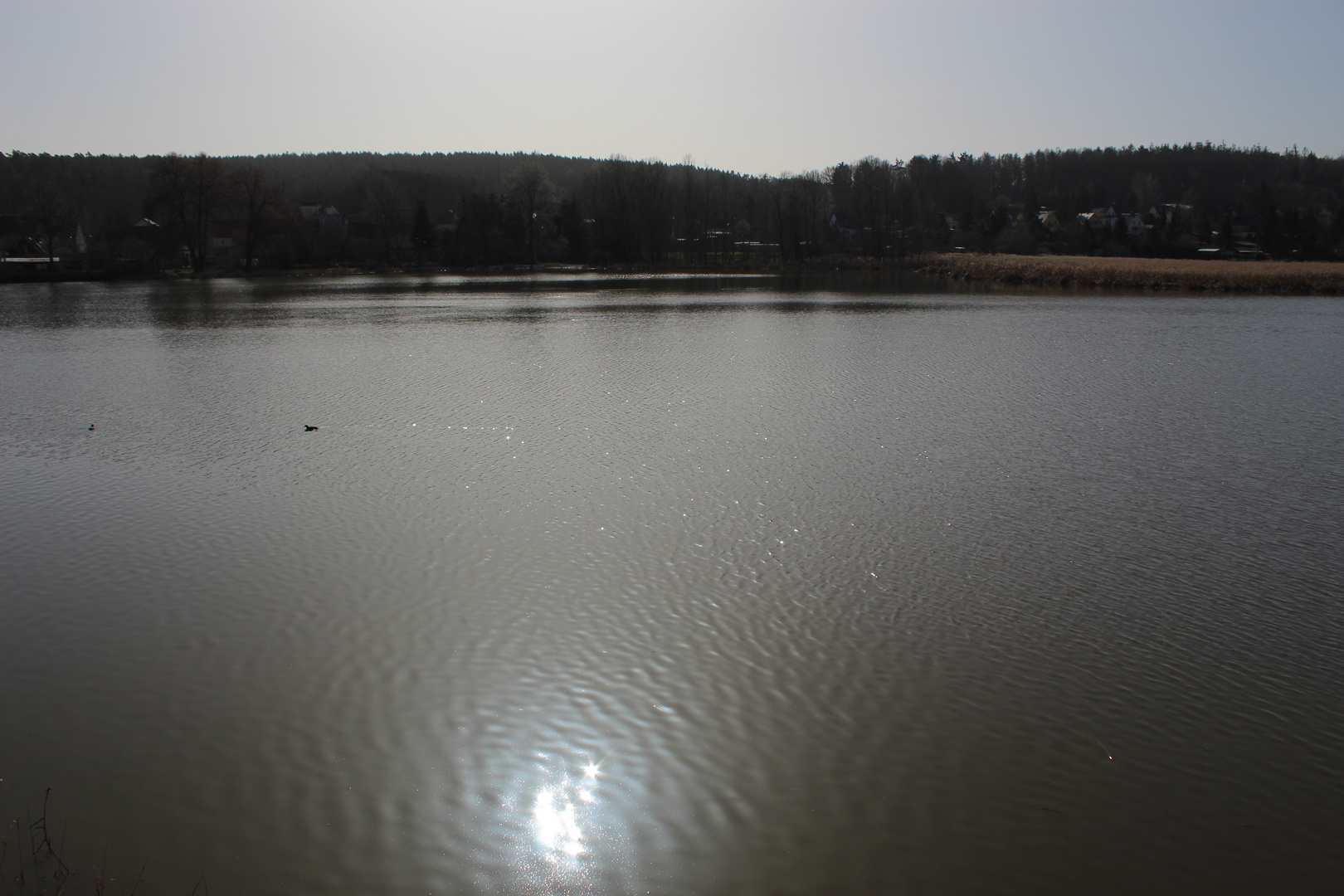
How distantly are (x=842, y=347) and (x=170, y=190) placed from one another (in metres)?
59.6

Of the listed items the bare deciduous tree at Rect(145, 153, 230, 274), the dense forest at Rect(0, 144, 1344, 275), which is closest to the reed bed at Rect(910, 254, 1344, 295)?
the dense forest at Rect(0, 144, 1344, 275)

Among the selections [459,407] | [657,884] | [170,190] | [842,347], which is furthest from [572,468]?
[170,190]

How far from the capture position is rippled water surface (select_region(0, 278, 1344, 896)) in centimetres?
450

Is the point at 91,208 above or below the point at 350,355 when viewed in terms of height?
above

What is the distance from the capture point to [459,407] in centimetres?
1634

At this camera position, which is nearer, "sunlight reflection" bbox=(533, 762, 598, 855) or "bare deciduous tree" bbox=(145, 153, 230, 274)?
"sunlight reflection" bbox=(533, 762, 598, 855)

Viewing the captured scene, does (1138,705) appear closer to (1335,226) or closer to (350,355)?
(350,355)

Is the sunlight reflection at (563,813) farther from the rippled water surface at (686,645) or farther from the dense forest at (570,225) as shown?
the dense forest at (570,225)

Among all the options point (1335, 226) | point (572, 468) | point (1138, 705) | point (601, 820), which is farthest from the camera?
point (1335, 226)

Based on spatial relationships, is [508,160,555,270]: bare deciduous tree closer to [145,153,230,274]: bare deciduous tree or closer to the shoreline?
the shoreline

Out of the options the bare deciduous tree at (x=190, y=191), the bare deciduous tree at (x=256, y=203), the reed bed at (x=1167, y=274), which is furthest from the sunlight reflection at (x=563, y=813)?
the bare deciduous tree at (x=256, y=203)

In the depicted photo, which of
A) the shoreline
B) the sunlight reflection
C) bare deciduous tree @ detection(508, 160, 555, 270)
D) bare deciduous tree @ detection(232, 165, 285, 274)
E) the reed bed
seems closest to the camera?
the sunlight reflection

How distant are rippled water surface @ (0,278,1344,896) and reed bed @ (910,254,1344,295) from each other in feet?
104

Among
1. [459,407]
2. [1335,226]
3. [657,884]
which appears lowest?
[657,884]
